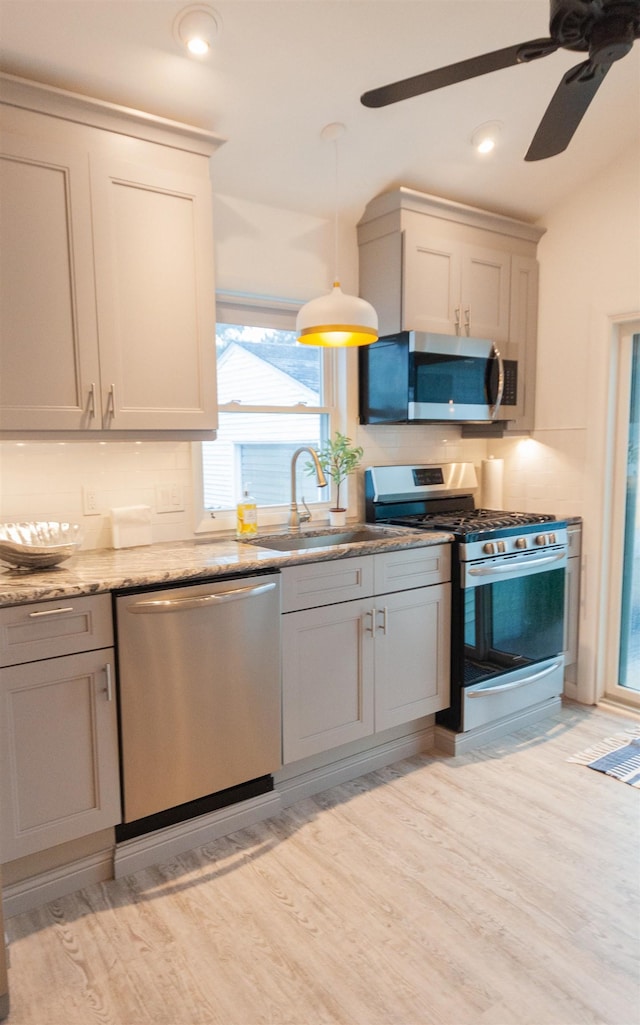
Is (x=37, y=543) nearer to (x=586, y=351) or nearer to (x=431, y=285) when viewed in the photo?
(x=431, y=285)

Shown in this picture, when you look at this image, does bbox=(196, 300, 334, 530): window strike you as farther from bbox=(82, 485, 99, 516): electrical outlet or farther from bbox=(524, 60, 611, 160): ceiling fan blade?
bbox=(524, 60, 611, 160): ceiling fan blade

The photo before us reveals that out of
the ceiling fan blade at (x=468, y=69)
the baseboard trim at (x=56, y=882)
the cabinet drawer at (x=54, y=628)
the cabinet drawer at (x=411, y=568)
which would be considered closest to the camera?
the ceiling fan blade at (x=468, y=69)

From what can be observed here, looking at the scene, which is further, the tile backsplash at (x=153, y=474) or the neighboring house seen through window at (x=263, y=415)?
the neighboring house seen through window at (x=263, y=415)

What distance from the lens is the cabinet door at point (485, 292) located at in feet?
10.7

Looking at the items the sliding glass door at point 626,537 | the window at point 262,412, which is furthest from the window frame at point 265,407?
the sliding glass door at point 626,537

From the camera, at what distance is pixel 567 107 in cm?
170

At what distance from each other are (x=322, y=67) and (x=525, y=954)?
2957 millimetres

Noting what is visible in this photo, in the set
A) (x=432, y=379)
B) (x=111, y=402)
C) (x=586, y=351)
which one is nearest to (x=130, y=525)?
(x=111, y=402)

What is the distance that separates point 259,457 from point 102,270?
1160 millimetres

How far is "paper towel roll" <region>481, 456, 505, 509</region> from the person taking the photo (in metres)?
3.78

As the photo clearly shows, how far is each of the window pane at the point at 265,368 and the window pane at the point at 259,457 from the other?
0.29ft

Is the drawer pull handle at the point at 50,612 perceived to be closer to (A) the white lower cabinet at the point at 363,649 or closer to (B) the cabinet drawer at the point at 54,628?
(B) the cabinet drawer at the point at 54,628

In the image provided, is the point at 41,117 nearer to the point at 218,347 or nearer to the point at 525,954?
the point at 218,347

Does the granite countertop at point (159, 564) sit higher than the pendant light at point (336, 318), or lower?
lower
